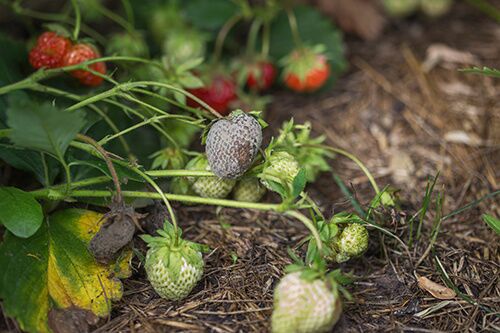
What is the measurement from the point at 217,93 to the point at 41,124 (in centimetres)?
111

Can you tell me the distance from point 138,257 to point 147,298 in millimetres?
123

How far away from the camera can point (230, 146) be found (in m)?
1.66

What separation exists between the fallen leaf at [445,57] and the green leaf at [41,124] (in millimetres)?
1958

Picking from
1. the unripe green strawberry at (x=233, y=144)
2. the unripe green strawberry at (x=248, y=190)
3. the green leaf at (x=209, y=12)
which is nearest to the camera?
the unripe green strawberry at (x=233, y=144)

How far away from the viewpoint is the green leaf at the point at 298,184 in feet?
5.09

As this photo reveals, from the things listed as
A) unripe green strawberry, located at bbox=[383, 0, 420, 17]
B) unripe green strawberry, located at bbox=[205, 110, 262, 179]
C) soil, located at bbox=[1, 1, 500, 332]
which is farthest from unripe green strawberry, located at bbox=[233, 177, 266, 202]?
unripe green strawberry, located at bbox=[383, 0, 420, 17]

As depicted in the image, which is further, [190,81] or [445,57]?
[445,57]

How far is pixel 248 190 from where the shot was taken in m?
1.95

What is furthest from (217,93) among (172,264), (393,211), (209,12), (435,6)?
(435,6)

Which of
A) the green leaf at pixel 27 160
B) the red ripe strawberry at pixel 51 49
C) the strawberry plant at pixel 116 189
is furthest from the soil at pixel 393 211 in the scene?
the red ripe strawberry at pixel 51 49

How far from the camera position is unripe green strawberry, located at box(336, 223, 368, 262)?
171cm

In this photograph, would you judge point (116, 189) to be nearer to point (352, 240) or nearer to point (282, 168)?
point (282, 168)

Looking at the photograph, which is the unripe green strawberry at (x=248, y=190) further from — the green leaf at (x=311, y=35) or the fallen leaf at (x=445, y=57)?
the fallen leaf at (x=445, y=57)

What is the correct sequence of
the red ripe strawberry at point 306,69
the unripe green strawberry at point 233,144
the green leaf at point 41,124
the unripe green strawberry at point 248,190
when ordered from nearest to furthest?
1. the green leaf at point 41,124
2. the unripe green strawberry at point 233,144
3. the unripe green strawberry at point 248,190
4. the red ripe strawberry at point 306,69
